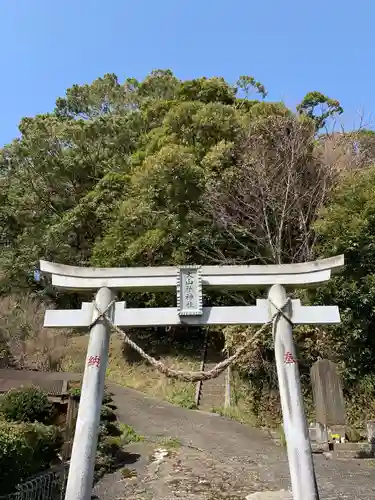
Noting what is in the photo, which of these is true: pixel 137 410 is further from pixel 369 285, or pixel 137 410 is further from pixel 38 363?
pixel 369 285

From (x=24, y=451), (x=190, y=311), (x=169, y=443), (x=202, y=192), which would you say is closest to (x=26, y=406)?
(x=24, y=451)

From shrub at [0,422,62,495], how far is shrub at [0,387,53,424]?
55.7 inches

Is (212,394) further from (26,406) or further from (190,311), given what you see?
(190,311)

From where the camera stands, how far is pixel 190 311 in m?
5.29

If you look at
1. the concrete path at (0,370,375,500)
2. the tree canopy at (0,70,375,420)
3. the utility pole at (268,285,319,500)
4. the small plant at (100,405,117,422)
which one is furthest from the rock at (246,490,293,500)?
the tree canopy at (0,70,375,420)

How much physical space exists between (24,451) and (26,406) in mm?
3249

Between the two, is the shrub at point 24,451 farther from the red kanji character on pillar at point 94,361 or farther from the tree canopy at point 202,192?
the tree canopy at point 202,192

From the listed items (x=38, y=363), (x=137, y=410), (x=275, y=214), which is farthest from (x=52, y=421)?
(x=275, y=214)

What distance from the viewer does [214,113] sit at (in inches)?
671

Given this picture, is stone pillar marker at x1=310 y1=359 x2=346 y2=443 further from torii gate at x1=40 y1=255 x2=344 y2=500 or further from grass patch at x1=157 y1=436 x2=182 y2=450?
torii gate at x1=40 y1=255 x2=344 y2=500

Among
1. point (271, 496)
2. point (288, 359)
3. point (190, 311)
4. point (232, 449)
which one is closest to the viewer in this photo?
point (288, 359)

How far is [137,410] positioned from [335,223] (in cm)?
804

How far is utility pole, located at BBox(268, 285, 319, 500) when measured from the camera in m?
4.57

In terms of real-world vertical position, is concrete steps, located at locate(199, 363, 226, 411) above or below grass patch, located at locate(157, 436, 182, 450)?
above
